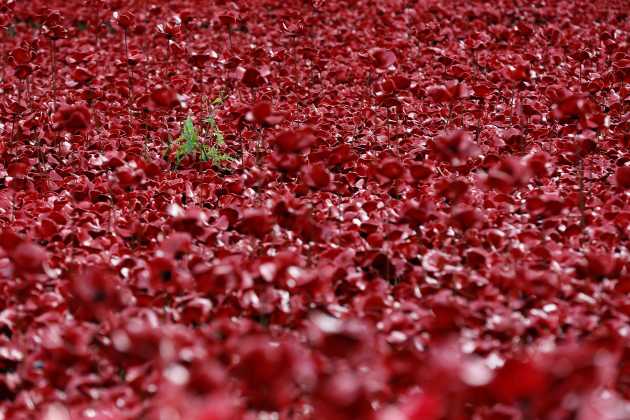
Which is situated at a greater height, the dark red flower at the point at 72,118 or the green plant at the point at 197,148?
the dark red flower at the point at 72,118

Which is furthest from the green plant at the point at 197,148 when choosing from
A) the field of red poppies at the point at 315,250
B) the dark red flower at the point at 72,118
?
the dark red flower at the point at 72,118

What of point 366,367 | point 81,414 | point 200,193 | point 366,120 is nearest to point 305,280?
point 366,367

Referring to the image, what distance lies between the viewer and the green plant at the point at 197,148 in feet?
10.1

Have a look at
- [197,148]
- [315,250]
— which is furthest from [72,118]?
[197,148]

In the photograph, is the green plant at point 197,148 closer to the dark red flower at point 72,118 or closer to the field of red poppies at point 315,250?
the field of red poppies at point 315,250

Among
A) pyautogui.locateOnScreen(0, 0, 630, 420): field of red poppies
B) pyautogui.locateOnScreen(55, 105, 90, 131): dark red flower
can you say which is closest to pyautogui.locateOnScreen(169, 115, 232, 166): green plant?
pyautogui.locateOnScreen(0, 0, 630, 420): field of red poppies

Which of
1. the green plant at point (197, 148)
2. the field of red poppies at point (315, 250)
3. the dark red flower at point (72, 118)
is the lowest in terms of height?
the green plant at point (197, 148)

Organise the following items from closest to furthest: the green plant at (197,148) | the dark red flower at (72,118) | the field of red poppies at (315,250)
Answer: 1. the field of red poppies at (315,250)
2. the dark red flower at (72,118)
3. the green plant at (197,148)

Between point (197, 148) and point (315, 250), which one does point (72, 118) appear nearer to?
point (315, 250)

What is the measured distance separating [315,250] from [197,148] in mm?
1110

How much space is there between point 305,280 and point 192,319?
0.27 meters

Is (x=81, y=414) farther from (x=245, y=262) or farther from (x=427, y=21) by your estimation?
(x=427, y=21)

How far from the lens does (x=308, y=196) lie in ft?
8.84

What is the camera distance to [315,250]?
222cm
